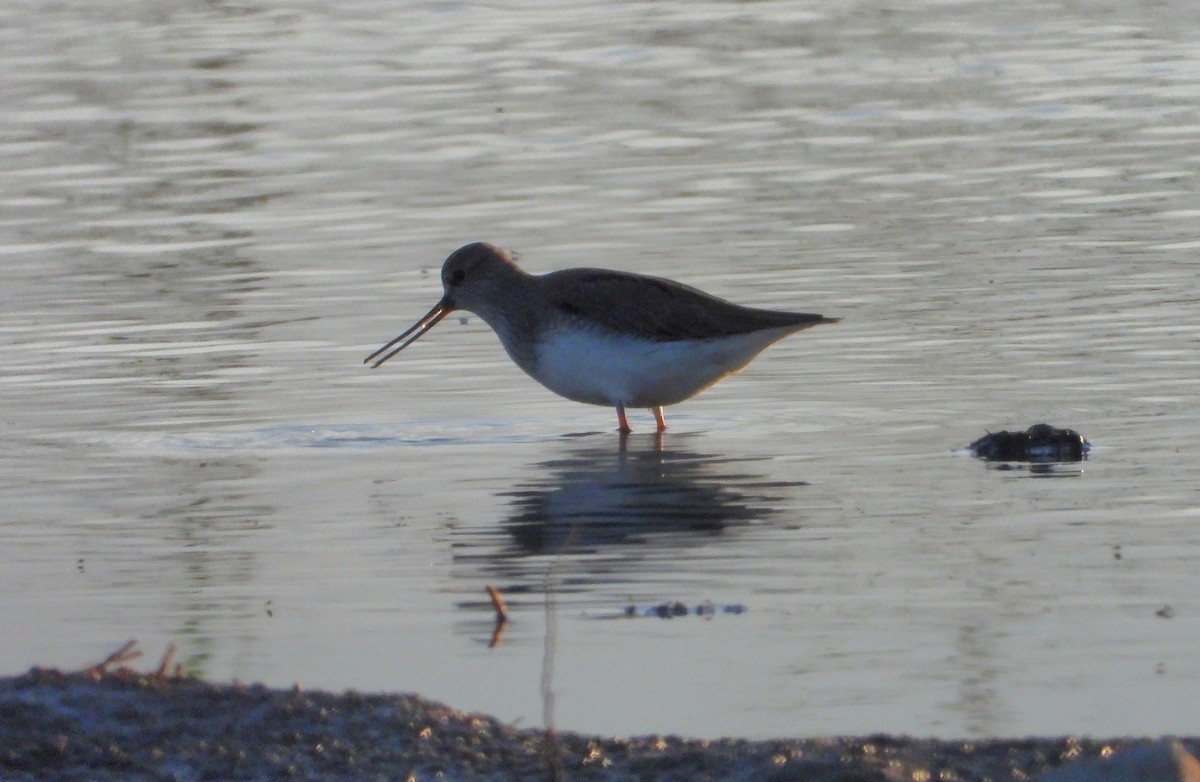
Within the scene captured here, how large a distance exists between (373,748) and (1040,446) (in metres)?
3.74

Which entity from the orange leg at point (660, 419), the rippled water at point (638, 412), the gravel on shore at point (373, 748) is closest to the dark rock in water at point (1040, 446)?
the rippled water at point (638, 412)

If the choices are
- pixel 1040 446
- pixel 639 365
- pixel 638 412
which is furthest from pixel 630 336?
pixel 1040 446

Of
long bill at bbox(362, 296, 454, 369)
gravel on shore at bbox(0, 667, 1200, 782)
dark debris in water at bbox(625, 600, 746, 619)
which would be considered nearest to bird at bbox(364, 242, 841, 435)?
long bill at bbox(362, 296, 454, 369)

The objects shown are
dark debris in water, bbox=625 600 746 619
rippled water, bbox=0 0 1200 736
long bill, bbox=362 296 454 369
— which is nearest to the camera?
rippled water, bbox=0 0 1200 736

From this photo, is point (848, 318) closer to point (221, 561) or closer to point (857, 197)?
point (857, 197)

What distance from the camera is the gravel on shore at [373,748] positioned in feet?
15.1

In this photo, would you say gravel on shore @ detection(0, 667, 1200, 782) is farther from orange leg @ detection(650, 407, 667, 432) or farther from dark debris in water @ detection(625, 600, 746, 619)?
orange leg @ detection(650, 407, 667, 432)

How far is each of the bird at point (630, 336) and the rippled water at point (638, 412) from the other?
26 centimetres

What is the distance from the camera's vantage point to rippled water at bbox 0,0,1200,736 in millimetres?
5699

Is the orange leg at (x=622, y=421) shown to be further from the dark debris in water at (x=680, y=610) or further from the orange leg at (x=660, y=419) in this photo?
the dark debris in water at (x=680, y=610)

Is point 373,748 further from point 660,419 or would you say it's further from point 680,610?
point 660,419

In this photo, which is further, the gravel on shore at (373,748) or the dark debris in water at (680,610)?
the dark debris in water at (680,610)

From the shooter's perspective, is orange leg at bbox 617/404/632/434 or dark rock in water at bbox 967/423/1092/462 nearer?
dark rock in water at bbox 967/423/1092/462

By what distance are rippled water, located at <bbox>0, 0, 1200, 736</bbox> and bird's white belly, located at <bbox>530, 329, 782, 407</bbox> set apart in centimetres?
25
